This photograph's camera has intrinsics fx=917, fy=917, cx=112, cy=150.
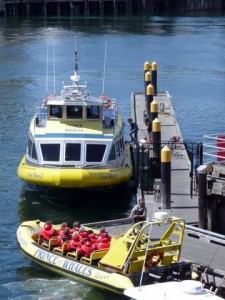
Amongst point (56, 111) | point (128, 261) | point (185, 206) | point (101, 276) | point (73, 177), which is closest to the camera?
point (128, 261)

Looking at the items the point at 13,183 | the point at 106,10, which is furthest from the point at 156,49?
the point at 13,183

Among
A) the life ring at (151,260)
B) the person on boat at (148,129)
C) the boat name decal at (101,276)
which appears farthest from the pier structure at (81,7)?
the life ring at (151,260)

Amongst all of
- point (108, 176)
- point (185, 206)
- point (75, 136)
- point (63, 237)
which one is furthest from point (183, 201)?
point (63, 237)

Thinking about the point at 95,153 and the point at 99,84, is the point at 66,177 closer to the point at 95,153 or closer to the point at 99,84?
the point at 95,153

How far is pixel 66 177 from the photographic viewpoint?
111 ft

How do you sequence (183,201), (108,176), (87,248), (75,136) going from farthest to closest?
(75,136) < (108,176) < (183,201) < (87,248)

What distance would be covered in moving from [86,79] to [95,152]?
32.6 metres

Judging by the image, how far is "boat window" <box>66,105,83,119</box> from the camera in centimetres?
3672

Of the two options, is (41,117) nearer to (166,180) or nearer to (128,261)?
(166,180)

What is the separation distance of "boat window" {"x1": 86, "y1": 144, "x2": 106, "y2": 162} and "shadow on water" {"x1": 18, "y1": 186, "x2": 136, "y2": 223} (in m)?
1.28

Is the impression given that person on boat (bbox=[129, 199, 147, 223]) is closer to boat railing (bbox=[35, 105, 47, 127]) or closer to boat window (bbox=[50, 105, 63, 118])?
boat window (bbox=[50, 105, 63, 118])

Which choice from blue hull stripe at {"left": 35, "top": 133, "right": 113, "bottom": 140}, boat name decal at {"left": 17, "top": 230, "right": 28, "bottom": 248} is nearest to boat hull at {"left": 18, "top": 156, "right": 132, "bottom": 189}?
blue hull stripe at {"left": 35, "top": 133, "right": 113, "bottom": 140}

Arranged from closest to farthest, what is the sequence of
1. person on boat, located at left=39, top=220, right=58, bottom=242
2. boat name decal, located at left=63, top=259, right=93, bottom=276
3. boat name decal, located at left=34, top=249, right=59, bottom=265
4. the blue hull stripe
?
boat name decal, located at left=63, top=259, right=93, bottom=276
boat name decal, located at left=34, top=249, right=59, bottom=265
person on boat, located at left=39, top=220, right=58, bottom=242
the blue hull stripe

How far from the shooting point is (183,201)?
32.1 meters
